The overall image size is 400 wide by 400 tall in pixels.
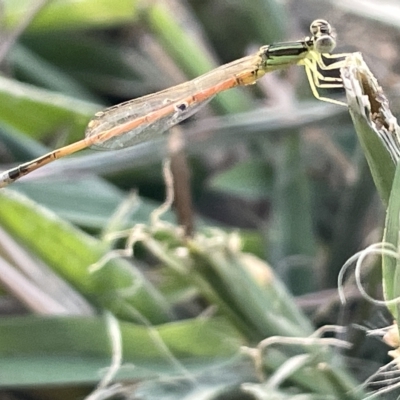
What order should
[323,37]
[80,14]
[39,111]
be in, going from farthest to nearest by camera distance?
[80,14] → [39,111] → [323,37]

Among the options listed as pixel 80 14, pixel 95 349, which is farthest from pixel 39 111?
pixel 95 349

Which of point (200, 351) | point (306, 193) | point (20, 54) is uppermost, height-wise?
point (20, 54)

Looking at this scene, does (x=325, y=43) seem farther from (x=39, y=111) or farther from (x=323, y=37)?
(x=39, y=111)

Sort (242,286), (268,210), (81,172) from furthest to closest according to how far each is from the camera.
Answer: (268,210) → (81,172) → (242,286)

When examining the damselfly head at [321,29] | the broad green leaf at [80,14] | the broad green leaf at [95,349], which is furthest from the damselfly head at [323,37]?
the broad green leaf at [80,14]

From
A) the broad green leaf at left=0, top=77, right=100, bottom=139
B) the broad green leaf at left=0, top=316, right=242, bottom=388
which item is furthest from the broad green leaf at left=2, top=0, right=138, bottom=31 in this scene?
the broad green leaf at left=0, top=316, right=242, bottom=388

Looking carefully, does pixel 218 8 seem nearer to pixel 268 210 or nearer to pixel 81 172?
pixel 268 210

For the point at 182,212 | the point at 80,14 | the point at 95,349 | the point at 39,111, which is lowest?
the point at 95,349

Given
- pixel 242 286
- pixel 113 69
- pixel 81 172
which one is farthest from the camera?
pixel 113 69

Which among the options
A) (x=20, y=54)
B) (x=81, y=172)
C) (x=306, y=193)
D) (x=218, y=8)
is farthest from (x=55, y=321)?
(x=218, y=8)
